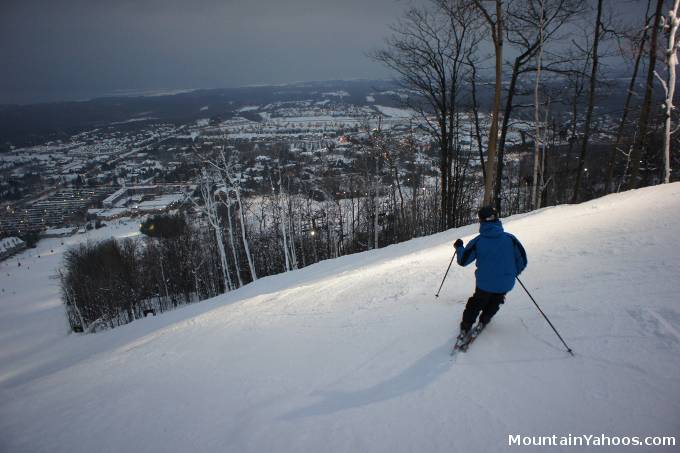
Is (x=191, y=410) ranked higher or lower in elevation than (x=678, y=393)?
lower

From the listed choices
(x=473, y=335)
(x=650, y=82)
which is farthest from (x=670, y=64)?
(x=473, y=335)

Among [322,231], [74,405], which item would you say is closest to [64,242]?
[322,231]

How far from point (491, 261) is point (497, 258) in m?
0.08

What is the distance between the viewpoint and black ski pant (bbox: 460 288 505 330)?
13.4ft

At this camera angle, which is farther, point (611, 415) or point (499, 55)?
point (499, 55)

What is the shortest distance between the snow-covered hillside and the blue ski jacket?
77 centimetres

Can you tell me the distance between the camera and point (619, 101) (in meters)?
17.1

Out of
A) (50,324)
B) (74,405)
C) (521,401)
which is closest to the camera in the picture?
(521,401)

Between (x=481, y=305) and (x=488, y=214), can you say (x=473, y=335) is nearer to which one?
(x=481, y=305)

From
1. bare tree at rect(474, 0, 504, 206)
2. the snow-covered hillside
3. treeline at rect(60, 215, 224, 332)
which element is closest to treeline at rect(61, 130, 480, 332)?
treeline at rect(60, 215, 224, 332)

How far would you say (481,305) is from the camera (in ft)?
13.4

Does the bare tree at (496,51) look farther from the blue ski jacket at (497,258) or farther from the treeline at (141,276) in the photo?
the treeline at (141,276)

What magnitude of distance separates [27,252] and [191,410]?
300 ft

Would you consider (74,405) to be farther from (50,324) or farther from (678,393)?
(50,324)
